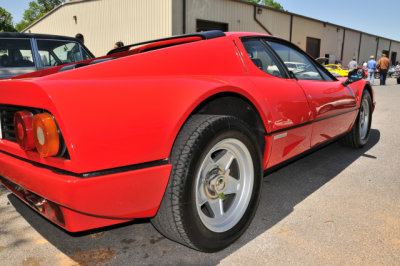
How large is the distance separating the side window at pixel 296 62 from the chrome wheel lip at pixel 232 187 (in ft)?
3.49

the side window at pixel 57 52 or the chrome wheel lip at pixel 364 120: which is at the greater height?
the side window at pixel 57 52

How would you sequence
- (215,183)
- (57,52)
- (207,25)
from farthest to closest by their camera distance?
1. (207,25)
2. (57,52)
3. (215,183)

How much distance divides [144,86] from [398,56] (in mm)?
52198

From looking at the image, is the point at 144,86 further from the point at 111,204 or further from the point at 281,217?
the point at 281,217

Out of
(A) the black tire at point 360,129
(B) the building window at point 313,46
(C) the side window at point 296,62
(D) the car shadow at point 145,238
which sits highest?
(B) the building window at point 313,46

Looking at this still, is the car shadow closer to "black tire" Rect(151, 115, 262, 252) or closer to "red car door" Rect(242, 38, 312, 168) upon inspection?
"black tire" Rect(151, 115, 262, 252)

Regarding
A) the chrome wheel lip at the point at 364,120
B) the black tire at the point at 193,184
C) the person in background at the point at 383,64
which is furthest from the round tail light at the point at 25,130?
the person in background at the point at 383,64

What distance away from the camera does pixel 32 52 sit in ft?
16.4

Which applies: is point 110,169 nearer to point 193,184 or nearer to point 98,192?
point 98,192

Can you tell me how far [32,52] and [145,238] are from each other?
170 inches

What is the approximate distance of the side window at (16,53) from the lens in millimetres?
4754

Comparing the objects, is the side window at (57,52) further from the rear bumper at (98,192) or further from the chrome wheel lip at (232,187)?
the chrome wheel lip at (232,187)

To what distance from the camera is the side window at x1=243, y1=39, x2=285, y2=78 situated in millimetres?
2286

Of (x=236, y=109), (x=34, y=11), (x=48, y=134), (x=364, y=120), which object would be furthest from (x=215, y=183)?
(x=34, y=11)
